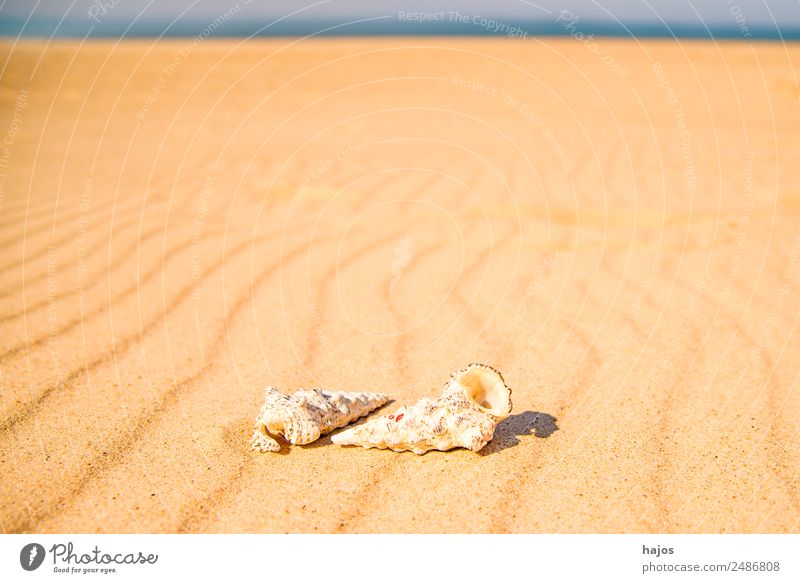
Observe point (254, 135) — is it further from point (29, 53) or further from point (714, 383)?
point (29, 53)

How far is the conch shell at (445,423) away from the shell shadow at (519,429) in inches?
5.9

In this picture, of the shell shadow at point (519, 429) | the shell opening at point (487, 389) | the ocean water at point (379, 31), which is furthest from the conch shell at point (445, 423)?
the ocean water at point (379, 31)

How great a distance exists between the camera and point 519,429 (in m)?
2.95

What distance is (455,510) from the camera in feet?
7.98

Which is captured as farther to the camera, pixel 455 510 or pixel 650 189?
pixel 650 189

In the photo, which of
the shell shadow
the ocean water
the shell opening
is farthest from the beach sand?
the ocean water

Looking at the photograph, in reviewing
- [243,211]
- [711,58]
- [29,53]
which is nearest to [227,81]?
[29,53]

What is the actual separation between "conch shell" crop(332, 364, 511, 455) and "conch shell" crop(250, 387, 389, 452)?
9 cm

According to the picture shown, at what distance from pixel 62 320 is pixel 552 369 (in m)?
2.69
